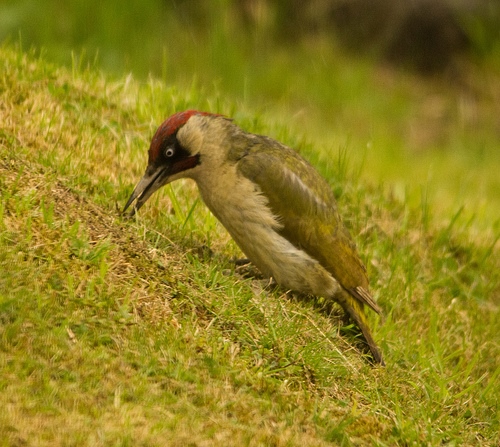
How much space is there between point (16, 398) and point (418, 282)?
2905mm

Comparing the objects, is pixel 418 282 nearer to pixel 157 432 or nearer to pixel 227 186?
pixel 227 186

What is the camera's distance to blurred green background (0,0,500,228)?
873cm

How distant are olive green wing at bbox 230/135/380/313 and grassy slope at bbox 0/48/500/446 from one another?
0.82 ft

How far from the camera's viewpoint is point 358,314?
15.6 feet

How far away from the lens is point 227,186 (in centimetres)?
464

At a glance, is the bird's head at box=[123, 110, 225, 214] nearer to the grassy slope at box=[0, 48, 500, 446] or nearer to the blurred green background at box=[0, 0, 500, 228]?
the grassy slope at box=[0, 48, 500, 446]

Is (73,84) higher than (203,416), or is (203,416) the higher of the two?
(73,84)

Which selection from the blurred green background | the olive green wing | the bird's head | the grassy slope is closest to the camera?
the grassy slope

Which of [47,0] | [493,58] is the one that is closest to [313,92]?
[493,58]

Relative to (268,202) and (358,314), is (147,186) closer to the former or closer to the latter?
(268,202)

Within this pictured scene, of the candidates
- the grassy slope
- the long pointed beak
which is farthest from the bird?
the grassy slope

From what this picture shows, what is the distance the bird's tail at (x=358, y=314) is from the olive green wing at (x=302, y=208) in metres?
0.04

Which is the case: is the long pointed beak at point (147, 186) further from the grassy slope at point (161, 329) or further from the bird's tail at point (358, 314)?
the bird's tail at point (358, 314)

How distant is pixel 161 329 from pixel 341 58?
6567 mm
